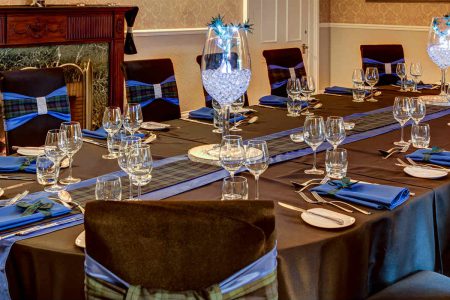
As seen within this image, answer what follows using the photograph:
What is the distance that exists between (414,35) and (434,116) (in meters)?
3.39

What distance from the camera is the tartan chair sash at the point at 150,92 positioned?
324 centimetres

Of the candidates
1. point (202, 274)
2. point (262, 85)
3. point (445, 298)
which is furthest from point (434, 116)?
point (262, 85)

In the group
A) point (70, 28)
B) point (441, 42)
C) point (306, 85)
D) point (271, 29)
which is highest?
point (271, 29)

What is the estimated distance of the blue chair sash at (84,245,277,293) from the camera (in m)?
1.18

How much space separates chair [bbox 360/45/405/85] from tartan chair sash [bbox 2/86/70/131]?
2.25m

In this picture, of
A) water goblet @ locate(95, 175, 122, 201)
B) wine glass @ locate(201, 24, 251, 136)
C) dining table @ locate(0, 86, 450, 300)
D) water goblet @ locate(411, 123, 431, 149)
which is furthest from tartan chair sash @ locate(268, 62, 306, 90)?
water goblet @ locate(95, 175, 122, 201)

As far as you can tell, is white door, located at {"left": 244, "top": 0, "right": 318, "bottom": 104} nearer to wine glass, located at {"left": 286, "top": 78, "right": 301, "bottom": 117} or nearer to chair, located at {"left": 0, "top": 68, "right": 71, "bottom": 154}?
wine glass, located at {"left": 286, "top": 78, "right": 301, "bottom": 117}

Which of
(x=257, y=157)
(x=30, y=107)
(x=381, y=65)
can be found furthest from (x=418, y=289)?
(x=381, y=65)

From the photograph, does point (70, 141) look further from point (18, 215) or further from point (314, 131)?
point (314, 131)

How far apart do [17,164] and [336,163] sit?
103cm

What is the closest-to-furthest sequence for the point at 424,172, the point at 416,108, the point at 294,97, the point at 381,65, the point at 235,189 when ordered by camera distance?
the point at 235,189 → the point at 424,172 → the point at 416,108 → the point at 294,97 → the point at 381,65

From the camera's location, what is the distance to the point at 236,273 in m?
1.18

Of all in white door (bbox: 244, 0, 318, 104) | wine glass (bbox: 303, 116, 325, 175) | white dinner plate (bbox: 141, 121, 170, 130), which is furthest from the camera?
white door (bbox: 244, 0, 318, 104)

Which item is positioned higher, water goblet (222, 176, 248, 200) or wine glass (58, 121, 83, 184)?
wine glass (58, 121, 83, 184)
